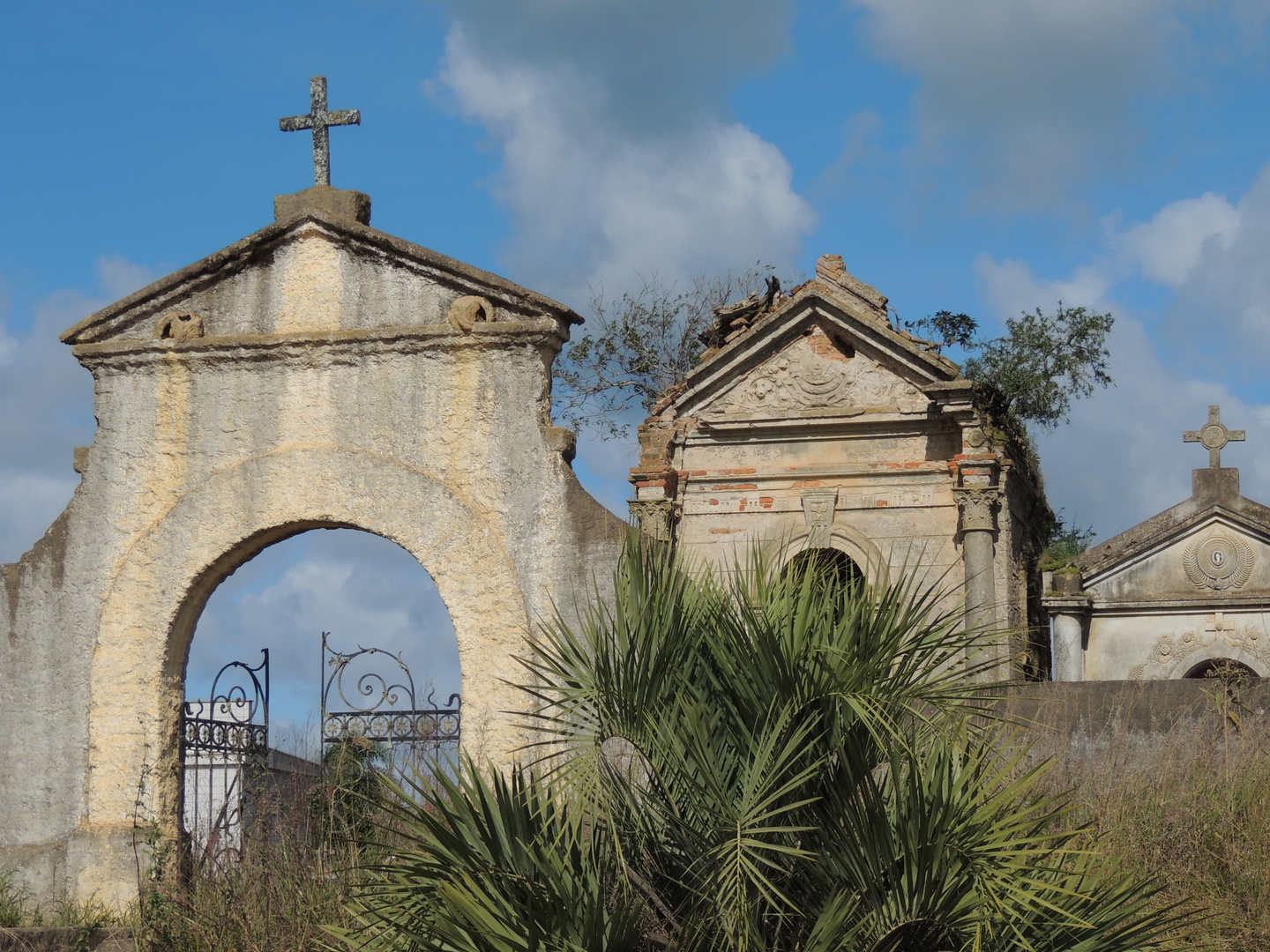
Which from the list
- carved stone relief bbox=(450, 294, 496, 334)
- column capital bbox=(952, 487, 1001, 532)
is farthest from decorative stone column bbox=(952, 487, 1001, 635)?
carved stone relief bbox=(450, 294, 496, 334)

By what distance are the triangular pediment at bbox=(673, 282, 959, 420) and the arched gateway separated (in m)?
8.55

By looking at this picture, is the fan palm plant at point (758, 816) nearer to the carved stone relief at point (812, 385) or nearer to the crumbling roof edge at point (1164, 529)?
the carved stone relief at point (812, 385)

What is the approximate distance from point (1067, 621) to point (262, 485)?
1335 cm

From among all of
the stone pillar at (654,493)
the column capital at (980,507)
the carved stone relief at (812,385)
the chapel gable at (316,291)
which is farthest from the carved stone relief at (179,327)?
the column capital at (980,507)

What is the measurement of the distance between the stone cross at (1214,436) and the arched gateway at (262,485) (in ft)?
44.1

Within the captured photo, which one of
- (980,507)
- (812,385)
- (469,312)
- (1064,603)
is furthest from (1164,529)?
(469,312)

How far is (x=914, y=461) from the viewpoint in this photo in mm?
16906

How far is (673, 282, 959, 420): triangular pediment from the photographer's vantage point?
16797mm

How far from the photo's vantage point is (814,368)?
17.2m

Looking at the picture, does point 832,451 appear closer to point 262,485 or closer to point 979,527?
point 979,527

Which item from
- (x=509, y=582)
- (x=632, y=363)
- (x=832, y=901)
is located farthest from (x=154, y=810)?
(x=632, y=363)

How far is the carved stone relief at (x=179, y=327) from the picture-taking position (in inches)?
356

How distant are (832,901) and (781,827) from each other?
35cm

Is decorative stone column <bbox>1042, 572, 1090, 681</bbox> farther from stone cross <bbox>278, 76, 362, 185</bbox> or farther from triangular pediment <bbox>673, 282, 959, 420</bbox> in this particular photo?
stone cross <bbox>278, 76, 362, 185</bbox>
